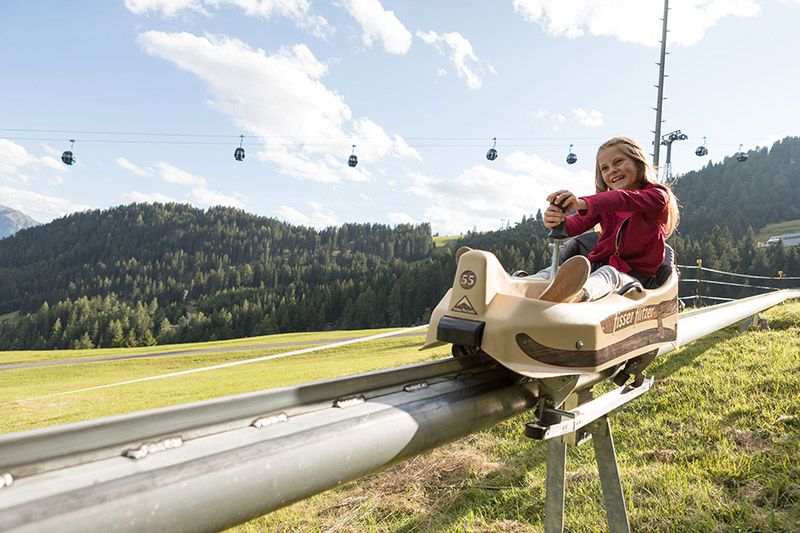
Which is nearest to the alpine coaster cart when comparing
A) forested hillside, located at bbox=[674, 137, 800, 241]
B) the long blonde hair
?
the long blonde hair

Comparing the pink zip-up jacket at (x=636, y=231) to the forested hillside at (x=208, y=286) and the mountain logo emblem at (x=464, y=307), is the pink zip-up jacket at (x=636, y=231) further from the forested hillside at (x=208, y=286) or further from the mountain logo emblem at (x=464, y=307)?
the forested hillside at (x=208, y=286)

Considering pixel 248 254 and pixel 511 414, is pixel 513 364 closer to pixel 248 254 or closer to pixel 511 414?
pixel 511 414

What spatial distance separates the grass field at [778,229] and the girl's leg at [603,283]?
138406mm

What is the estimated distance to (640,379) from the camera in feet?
7.79

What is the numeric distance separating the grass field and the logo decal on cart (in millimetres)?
139390

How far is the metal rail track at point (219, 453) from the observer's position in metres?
0.76

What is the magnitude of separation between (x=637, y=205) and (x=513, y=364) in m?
1.26

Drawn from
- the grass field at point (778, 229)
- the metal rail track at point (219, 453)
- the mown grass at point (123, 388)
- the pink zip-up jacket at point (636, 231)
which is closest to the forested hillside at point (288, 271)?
the grass field at point (778, 229)

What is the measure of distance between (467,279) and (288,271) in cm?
13821

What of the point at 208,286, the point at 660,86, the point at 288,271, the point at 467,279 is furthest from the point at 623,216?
the point at 208,286

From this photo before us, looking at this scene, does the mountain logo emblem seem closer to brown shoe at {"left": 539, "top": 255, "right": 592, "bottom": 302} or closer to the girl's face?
brown shoe at {"left": 539, "top": 255, "right": 592, "bottom": 302}

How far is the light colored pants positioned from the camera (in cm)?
199

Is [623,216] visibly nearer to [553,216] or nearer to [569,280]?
[553,216]

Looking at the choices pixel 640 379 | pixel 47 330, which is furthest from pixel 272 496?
pixel 47 330
